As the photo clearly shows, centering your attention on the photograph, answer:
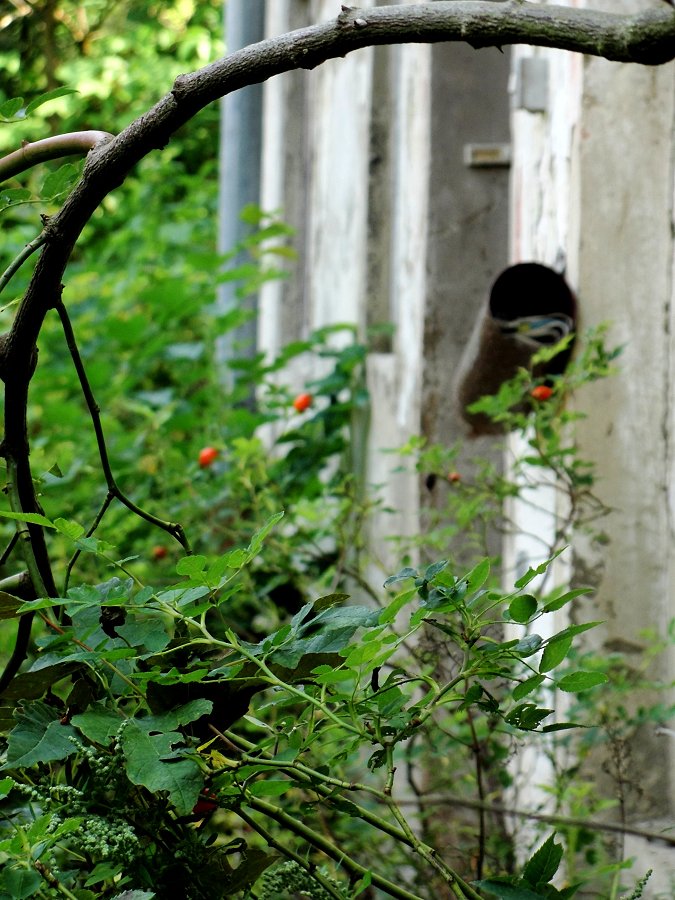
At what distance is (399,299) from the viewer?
4.45 m

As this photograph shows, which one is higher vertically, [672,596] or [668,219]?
[668,219]

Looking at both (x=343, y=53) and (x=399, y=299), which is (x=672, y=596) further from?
(x=399, y=299)

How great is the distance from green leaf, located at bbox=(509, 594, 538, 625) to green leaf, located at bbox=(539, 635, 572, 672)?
0.08 feet

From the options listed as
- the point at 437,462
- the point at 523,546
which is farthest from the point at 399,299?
the point at 437,462

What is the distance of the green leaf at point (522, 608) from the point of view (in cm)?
91

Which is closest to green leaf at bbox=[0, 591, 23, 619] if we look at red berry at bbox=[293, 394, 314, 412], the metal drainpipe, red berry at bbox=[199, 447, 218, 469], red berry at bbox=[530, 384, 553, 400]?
red berry at bbox=[530, 384, 553, 400]

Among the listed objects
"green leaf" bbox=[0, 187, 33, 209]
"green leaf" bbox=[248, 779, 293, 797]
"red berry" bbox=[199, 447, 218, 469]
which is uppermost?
"green leaf" bbox=[0, 187, 33, 209]

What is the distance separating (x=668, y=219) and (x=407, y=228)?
1.99 metres

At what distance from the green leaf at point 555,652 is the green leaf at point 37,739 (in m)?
0.34

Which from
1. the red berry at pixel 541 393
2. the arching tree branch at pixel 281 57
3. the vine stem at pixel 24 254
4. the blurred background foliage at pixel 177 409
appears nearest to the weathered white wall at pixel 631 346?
the red berry at pixel 541 393

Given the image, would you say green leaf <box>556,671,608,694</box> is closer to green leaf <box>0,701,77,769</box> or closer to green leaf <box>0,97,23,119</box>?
green leaf <box>0,701,77,769</box>

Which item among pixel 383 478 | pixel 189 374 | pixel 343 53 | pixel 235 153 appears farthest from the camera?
pixel 235 153

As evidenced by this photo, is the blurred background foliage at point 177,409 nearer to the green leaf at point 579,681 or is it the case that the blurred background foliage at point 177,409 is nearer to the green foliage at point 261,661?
the green foliage at point 261,661

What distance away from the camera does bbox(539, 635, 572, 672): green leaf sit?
35.5 inches
